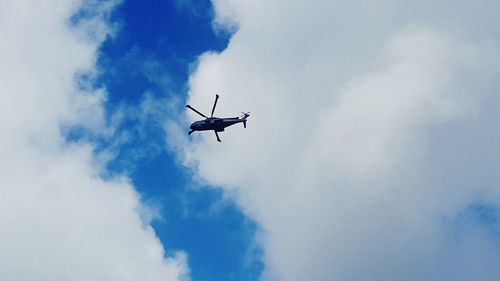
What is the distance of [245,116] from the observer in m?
138

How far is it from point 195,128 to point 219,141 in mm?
7918

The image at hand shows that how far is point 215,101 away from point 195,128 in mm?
9766

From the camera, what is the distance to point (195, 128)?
439ft

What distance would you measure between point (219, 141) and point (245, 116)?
11293 mm

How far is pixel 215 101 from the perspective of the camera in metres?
133

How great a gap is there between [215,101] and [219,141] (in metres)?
11.6

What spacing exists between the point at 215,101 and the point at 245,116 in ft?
35.0

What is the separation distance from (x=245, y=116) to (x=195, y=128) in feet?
50.6

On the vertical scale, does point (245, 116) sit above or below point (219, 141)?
above

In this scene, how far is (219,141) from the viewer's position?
133625mm
